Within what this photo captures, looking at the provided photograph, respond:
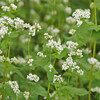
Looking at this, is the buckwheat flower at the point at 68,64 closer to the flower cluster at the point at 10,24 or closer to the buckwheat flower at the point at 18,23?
the flower cluster at the point at 10,24

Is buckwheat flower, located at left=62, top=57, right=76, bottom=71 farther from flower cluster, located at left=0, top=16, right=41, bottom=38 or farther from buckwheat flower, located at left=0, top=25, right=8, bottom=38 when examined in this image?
buckwheat flower, located at left=0, top=25, right=8, bottom=38

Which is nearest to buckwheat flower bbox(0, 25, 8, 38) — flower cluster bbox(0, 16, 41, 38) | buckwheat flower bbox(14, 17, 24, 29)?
flower cluster bbox(0, 16, 41, 38)

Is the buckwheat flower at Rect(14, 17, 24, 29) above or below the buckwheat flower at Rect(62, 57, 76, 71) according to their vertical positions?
above

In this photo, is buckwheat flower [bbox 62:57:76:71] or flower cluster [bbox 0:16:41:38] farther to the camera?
buckwheat flower [bbox 62:57:76:71]

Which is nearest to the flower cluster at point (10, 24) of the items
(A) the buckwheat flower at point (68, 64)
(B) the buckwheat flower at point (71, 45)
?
(B) the buckwheat flower at point (71, 45)

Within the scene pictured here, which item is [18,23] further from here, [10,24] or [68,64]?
[68,64]

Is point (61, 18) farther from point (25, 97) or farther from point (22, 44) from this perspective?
point (25, 97)

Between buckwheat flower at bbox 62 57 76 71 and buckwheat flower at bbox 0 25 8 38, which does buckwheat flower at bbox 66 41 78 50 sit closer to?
buckwheat flower at bbox 62 57 76 71

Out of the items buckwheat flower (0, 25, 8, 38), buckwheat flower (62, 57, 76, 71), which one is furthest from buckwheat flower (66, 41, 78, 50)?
buckwheat flower (0, 25, 8, 38)

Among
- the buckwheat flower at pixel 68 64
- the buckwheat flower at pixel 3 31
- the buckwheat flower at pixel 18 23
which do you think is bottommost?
the buckwheat flower at pixel 68 64

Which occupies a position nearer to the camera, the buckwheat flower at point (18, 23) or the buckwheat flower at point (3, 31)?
the buckwheat flower at point (3, 31)

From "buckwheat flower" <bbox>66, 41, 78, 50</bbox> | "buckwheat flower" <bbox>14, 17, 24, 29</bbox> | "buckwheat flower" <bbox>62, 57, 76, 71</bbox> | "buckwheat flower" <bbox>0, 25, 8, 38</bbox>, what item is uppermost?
"buckwheat flower" <bbox>14, 17, 24, 29</bbox>
